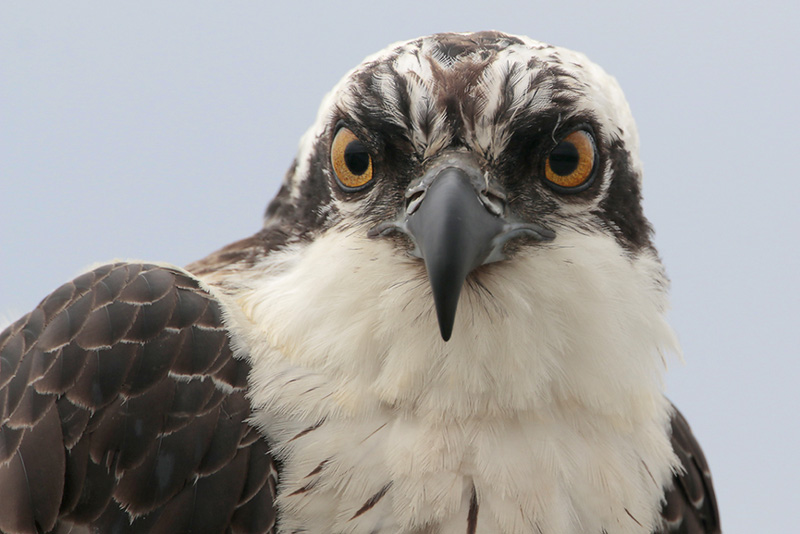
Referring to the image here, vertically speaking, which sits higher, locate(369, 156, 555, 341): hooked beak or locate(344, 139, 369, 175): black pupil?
locate(344, 139, 369, 175): black pupil

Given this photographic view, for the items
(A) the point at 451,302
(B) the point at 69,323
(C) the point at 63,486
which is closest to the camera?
(A) the point at 451,302

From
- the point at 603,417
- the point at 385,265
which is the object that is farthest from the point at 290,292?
the point at 603,417

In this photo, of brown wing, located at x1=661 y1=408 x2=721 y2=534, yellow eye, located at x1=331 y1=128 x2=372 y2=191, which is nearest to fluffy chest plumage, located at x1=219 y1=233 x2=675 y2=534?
yellow eye, located at x1=331 y1=128 x2=372 y2=191

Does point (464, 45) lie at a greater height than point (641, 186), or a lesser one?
greater

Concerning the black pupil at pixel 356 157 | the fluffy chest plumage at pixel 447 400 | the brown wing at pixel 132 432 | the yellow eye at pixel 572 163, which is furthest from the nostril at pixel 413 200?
the brown wing at pixel 132 432

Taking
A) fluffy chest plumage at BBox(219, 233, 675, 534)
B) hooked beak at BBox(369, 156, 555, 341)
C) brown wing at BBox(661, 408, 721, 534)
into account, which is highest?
hooked beak at BBox(369, 156, 555, 341)

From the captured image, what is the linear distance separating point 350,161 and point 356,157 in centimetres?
4

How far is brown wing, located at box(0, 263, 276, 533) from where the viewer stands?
3529 mm

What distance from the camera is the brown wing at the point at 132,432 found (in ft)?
11.6

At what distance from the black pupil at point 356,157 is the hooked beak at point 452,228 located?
12.0 inches

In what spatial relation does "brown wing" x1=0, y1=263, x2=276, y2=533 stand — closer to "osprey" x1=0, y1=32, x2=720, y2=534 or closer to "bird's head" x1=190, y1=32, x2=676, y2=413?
"osprey" x1=0, y1=32, x2=720, y2=534

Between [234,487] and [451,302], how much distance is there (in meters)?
1.18

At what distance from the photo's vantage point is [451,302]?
127 inches

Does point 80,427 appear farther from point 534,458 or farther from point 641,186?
point 641,186
